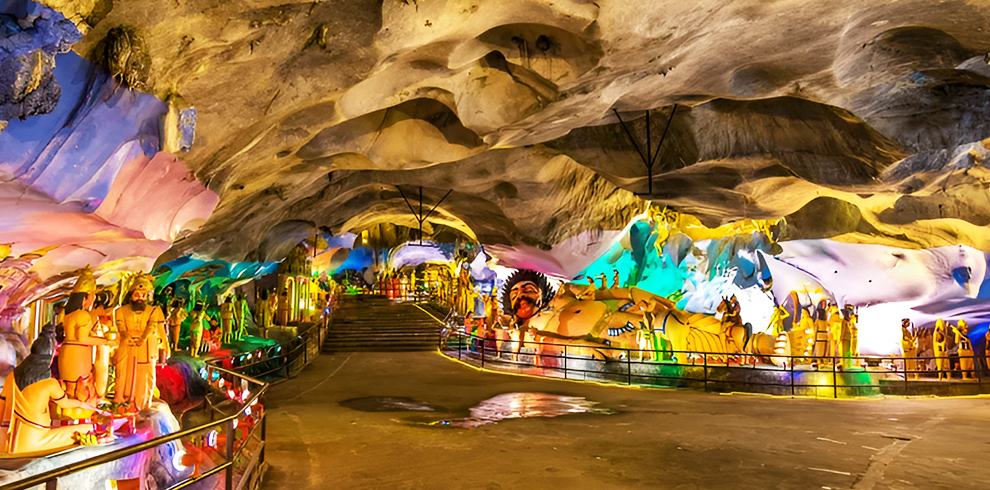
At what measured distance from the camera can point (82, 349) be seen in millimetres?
6602

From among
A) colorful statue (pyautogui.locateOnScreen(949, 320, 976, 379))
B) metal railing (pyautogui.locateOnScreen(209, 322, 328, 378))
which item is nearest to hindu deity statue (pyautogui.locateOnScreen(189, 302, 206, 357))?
metal railing (pyautogui.locateOnScreen(209, 322, 328, 378))

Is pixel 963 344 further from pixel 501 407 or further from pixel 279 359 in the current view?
pixel 279 359

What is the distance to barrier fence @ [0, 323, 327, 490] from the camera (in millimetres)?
2982

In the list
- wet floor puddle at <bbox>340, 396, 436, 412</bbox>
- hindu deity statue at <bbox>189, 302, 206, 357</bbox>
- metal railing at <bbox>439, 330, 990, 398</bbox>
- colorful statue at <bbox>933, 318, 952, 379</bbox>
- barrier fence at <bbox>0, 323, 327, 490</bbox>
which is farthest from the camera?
hindu deity statue at <bbox>189, 302, 206, 357</bbox>

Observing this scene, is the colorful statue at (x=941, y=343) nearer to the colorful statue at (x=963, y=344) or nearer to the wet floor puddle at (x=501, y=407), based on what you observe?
the colorful statue at (x=963, y=344)

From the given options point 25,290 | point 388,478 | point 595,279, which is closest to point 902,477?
point 388,478

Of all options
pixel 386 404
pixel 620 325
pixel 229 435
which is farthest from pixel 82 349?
pixel 620 325

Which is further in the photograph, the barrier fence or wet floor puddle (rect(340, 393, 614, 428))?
wet floor puddle (rect(340, 393, 614, 428))

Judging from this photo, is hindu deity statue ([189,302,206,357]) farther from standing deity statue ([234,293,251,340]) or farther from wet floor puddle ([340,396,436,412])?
wet floor puddle ([340,396,436,412])

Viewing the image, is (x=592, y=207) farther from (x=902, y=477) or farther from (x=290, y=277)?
(x=290, y=277)

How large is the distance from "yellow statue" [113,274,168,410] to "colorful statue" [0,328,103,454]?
1095 mm

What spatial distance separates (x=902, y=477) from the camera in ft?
19.6

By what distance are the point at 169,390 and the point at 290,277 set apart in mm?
13370

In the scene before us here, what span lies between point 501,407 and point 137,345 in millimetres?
5430
